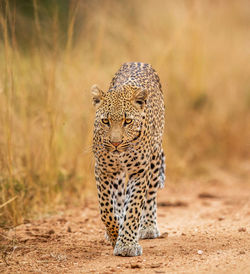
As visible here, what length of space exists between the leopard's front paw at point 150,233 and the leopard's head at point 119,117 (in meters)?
1.39

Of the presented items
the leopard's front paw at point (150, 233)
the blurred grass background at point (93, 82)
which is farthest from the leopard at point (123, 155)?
the blurred grass background at point (93, 82)

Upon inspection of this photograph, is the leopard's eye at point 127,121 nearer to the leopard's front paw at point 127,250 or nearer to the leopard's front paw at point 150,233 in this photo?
the leopard's front paw at point 127,250

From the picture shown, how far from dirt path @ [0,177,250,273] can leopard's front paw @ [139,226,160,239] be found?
0.29 ft

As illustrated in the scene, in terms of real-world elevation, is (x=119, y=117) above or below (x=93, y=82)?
below

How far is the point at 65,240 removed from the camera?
665 centimetres

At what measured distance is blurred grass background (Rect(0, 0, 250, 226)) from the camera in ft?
25.1

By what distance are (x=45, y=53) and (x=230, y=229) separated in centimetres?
340

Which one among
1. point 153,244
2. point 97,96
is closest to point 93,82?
point 97,96

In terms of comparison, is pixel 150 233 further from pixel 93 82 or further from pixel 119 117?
pixel 93 82

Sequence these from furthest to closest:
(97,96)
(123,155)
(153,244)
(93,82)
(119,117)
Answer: (93,82) < (153,244) < (97,96) < (123,155) < (119,117)

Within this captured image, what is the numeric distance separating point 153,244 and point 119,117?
5.05 ft

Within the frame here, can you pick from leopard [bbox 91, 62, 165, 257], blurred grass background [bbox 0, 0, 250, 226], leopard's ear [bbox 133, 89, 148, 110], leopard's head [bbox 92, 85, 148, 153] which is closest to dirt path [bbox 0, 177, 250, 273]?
leopard [bbox 91, 62, 165, 257]

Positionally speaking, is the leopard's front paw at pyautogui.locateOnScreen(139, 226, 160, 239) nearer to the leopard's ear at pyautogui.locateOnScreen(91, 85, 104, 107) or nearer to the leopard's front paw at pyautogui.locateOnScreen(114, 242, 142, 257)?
the leopard's front paw at pyautogui.locateOnScreen(114, 242, 142, 257)

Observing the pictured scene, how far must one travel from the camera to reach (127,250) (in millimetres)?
5828
